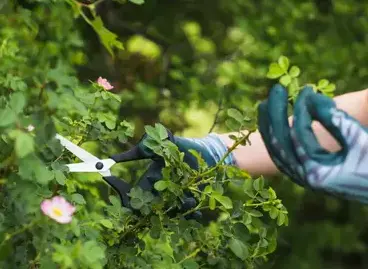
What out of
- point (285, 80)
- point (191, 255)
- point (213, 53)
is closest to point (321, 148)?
point (285, 80)

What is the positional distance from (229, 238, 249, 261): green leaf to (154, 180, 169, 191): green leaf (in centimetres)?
15

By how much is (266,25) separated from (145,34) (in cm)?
43

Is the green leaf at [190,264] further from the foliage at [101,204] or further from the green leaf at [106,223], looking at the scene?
the green leaf at [106,223]

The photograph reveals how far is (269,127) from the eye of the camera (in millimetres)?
1329

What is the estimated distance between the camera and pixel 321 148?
4.27 ft

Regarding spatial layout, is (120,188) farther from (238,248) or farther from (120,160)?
(238,248)

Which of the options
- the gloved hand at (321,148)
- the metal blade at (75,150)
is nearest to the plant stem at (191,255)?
the metal blade at (75,150)

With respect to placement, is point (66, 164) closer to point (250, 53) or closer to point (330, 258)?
point (250, 53)

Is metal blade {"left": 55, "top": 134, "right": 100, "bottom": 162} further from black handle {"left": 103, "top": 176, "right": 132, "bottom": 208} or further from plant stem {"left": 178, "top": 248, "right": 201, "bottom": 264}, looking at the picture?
plant stem {"left": 178, "top": 248, "right": 201, "bottom": 264}

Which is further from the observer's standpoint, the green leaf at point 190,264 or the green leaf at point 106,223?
the green leaf at point 190,264

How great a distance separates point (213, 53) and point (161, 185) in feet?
6.58

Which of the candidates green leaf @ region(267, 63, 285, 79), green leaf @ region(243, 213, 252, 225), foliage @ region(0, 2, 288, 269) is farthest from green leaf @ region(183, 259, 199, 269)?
green leaf @ region(267, 63, 285, 79)

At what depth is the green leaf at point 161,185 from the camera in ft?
4.70

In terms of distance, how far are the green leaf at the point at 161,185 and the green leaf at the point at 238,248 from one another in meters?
0.15
